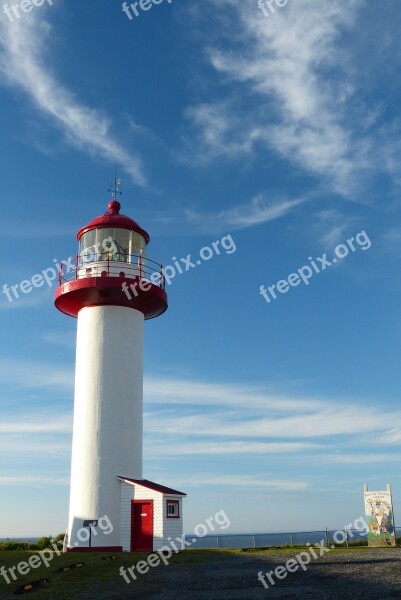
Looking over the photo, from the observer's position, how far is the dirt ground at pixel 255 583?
12.7 meters

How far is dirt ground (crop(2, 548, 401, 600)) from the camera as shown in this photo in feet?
41.8

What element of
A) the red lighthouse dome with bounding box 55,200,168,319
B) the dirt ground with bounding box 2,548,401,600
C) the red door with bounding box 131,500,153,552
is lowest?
the dirt ground with bounding box 2,548,401,600

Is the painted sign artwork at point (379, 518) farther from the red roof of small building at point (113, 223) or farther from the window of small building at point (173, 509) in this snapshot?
the red roof of small building at point (113, 223)

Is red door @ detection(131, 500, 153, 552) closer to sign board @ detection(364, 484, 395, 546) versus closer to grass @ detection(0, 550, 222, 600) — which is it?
grass @ detection(0, 550, 222, 600)

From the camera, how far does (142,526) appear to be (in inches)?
1044

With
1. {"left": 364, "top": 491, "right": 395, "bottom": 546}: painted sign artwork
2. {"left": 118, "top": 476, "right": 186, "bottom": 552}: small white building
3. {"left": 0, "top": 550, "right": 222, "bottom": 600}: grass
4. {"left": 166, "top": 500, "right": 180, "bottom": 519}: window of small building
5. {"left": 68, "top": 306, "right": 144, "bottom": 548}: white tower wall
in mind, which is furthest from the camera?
{"left": 364, "top": 491, "right": 395, "bottom": 546}: painted sign artwork

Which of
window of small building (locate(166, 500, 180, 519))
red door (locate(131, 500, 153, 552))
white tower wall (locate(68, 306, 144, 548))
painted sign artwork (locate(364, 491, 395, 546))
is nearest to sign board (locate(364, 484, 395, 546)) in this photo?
painted sign artwork (locate(364, 491, 395, 546))

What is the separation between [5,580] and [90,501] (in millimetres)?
11240

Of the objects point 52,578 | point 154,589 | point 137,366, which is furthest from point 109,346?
point 154,589

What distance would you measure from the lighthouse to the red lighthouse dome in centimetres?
5

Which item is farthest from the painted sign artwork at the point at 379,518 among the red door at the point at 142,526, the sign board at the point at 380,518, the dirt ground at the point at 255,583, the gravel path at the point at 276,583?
the dirt ground at the point at 255,583

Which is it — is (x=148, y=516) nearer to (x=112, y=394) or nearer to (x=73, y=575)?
(x=112, y=394)

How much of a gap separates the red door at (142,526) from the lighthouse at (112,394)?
38mm

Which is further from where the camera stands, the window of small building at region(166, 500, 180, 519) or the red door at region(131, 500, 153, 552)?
the window of small building at region(166, 500, 180, 519)
